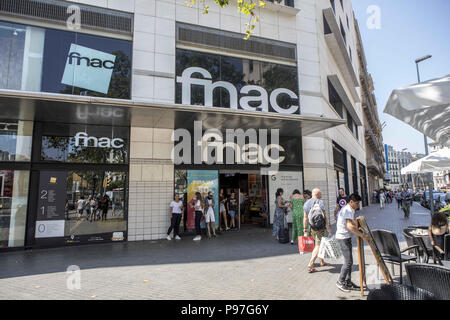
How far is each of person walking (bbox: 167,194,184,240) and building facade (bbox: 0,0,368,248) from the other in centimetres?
42

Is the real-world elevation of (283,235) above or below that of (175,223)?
below

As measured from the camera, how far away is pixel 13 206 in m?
8.85

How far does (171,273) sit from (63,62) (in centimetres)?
821

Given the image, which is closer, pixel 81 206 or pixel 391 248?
pixel 391 248

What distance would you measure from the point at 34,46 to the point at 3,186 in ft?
15.7

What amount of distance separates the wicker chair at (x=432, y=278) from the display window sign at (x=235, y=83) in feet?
28.6

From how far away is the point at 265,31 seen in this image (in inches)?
514

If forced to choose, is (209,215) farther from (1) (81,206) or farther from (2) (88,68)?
(2) (88,68)

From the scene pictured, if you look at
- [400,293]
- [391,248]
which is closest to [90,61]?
[391,248]

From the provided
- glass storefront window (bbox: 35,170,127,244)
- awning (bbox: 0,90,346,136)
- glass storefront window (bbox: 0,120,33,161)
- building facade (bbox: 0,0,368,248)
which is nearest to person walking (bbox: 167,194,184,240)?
building facade (bbox: 0,0,368,248)

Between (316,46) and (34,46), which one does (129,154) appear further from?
(316,46)

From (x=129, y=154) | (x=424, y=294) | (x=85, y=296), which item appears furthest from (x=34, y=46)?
(x=424, y=294)

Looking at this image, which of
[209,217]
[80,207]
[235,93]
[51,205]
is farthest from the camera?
[235,93]

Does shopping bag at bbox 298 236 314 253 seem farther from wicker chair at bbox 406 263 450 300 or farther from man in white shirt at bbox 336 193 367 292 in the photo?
wicker chair at bbox 406 263 450 300
